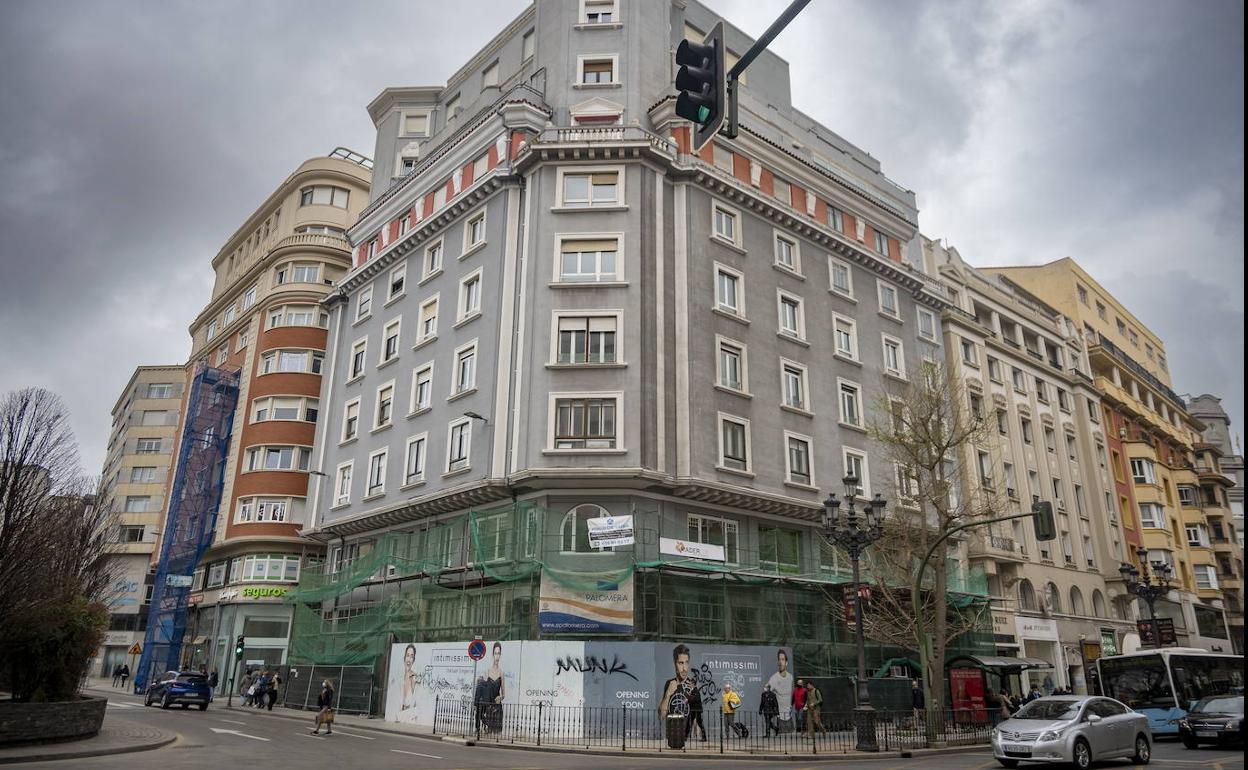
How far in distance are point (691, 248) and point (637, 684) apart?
50.9 feet

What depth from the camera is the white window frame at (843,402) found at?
34375 mm

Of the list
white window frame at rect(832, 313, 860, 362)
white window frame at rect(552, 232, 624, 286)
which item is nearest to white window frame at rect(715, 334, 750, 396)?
white window frame at rect(552, 232, 624, 286)

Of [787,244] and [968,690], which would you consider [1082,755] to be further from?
[787,244]

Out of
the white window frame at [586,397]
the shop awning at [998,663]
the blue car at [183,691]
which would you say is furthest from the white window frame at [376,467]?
the shop awning at [998,663]

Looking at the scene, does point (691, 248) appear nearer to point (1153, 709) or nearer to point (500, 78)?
point (500, 78)

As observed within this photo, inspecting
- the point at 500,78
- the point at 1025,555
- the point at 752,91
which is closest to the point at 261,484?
the point at 500,78

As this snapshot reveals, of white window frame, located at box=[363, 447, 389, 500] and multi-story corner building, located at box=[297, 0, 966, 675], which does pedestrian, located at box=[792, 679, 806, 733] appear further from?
white window frame, located at box=[363, 447, 389, 500]

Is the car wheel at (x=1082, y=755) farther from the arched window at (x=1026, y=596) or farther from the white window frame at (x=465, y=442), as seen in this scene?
the arched window at (x=1026, y=596)

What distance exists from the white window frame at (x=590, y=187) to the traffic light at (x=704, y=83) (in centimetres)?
2186

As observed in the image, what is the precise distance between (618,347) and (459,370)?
7076 mm

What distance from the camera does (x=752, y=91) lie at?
3941cm

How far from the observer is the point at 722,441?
29.5m

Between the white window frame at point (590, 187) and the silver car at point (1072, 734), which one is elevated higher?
the white window frame at point (590, 187)

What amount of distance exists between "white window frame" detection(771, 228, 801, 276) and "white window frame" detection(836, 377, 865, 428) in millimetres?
4878
